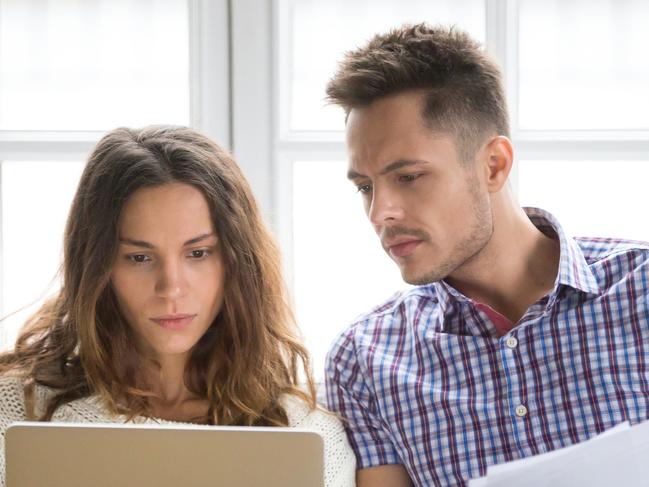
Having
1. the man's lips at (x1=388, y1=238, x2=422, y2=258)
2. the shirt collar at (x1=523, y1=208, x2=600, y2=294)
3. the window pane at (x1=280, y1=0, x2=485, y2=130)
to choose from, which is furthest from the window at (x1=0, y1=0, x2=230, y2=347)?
the shirt collar at (x1=523, y1=208, x2=600, y2=294)

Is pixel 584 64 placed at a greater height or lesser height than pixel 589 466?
greater

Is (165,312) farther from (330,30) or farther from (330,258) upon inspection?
(330,30)

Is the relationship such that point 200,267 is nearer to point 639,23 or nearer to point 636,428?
point 636,428

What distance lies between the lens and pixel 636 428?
1.08 metres

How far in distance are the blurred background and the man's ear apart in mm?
454

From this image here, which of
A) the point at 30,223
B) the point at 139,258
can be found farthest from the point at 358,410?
the point at 30,223

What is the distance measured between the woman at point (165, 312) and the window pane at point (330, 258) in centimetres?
46

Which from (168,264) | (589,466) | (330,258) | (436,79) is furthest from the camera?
(330,258)

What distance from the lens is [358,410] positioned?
1509 millimetres

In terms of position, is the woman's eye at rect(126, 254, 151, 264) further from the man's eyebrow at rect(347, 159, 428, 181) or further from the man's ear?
the man's ear

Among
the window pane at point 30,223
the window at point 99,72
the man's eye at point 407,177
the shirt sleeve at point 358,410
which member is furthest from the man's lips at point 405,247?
the window pane at point 30,223

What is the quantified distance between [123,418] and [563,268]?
32.1 inches

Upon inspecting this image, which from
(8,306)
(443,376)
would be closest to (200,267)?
(443,376)

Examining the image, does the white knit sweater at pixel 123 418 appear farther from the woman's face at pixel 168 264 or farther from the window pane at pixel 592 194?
the window pane at pixel 592 194
